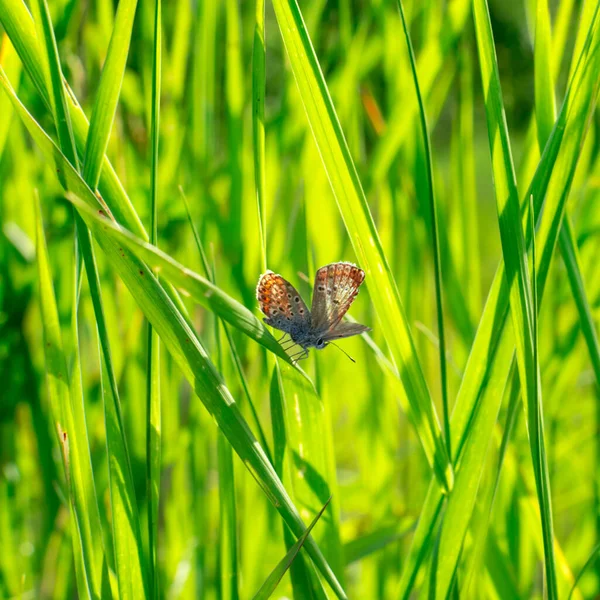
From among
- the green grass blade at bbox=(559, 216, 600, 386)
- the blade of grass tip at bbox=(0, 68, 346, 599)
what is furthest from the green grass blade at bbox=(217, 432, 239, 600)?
the green grass blade at bbox=(559, 216, 600, 386)

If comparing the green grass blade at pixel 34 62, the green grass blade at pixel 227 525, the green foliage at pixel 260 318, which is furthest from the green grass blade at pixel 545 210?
the green grass blade at pixel 34 62

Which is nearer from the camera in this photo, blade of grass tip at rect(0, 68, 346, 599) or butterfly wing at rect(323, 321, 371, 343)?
blade of grass tip at rect(0, 68, 346, 599)

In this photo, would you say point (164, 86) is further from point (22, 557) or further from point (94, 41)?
point (22, 557)

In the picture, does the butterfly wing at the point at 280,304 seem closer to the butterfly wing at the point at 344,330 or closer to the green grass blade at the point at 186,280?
the butterfly wing at the point at 344,330

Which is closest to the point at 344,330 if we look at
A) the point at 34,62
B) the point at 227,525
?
the point at 227,525

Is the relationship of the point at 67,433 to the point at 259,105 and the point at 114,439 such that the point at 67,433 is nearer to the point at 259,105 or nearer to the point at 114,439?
the point at 114,439

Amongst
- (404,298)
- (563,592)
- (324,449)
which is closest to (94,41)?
(404,298)

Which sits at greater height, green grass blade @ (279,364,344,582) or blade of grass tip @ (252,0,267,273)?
blade of grass tip @ (252,0,267,273)

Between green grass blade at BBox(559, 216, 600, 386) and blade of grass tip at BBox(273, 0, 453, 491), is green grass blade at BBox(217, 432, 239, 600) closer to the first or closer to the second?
blade of grass tip at BBox(273, 0, 453, 491)
